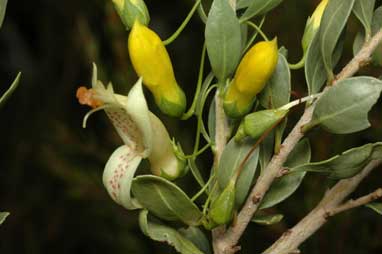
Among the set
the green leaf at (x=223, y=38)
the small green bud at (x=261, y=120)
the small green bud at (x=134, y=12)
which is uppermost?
the small green bud at (x=134, y=12)

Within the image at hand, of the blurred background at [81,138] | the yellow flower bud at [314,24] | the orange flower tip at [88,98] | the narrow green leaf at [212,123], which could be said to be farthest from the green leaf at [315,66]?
the blurred background at [81,138]

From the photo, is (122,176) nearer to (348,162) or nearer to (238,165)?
(238,165)

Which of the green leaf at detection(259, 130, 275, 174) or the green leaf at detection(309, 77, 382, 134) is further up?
the green leaf at detection(309, 77, 382, 134)

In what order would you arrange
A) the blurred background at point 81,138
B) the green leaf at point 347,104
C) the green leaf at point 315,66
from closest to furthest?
the green leaf at point 347,104 → the green leaf at point 315,66 → the blurred background at point 81,138

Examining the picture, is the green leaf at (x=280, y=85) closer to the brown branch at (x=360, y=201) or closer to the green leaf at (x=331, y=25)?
the green leaf at (x=331, y=25)

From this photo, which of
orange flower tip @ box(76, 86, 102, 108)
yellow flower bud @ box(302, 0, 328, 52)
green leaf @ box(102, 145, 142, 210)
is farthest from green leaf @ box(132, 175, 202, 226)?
yellow flower bud @ box(302, 0, 328, 52)

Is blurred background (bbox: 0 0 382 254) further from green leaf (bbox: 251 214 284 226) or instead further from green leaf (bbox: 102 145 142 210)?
green leaf (bbox: 102 145 142 210)

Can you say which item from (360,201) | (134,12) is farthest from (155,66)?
(360,201)

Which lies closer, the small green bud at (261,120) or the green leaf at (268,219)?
the small green bud at (261,120)
